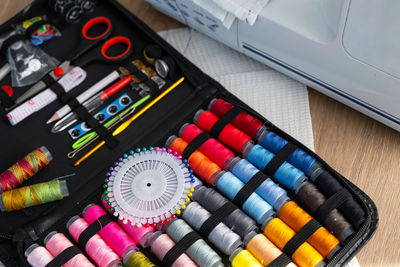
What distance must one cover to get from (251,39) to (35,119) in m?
0.84

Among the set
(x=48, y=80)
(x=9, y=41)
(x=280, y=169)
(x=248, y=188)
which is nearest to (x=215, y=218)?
(x=248, y=188)

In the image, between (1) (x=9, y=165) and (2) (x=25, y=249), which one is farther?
(1) (x=9, y=165)

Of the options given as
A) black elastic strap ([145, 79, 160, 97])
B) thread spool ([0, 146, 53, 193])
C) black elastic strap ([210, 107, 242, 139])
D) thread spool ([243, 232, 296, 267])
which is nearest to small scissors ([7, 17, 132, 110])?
black elastic strap ([145, 79, 160, 97])

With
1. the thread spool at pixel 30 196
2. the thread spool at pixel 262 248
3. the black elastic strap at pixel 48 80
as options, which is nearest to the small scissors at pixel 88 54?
the black elastic strap at pixel 48 80

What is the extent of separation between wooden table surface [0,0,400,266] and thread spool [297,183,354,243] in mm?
210

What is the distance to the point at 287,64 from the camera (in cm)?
198

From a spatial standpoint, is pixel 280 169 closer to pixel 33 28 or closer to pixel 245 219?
pixel 245 219

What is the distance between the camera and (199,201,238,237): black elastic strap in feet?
5.41

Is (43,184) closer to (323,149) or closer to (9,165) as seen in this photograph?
(9,165)

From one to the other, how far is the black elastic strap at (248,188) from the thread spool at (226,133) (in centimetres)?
12

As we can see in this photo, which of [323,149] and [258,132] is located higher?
[258,132]

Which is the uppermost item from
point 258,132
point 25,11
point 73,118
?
point 25,11

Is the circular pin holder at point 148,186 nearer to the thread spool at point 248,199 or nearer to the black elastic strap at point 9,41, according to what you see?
the thread spool at point 248,199

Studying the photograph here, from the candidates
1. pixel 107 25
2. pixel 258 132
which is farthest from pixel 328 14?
pixel 107 25
